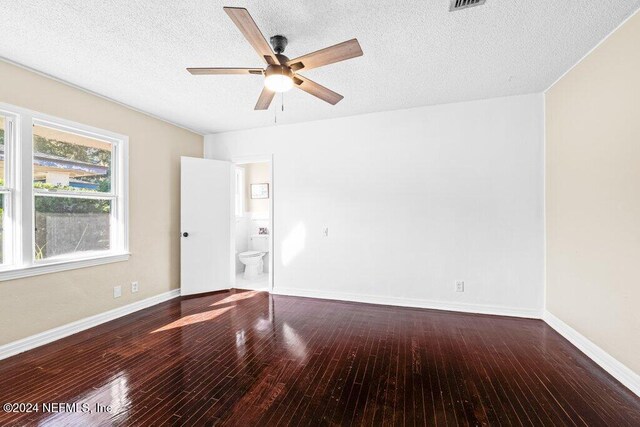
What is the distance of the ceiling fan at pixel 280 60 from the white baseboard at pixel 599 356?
9.76 feet

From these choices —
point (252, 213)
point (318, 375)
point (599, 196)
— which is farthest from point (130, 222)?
point (599, 196)

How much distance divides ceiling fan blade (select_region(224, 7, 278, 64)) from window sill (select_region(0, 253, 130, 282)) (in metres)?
2.91

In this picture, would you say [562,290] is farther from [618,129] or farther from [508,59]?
[508,59]

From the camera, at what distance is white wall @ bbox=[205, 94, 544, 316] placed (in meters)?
3.27

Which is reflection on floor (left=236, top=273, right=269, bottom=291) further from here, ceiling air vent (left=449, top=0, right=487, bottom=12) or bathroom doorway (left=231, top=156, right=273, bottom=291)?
ceiling air vent (left=449, top=0, right=487, bottom=12)

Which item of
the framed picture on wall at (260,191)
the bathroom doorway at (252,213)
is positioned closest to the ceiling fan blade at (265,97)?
the bathroom doorway at (252,213)

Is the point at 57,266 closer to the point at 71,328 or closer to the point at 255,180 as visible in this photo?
the point at 71,328

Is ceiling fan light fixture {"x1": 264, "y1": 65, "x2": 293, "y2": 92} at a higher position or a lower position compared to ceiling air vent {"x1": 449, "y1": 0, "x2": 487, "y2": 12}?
lower

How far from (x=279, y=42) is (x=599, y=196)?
9.49 feet

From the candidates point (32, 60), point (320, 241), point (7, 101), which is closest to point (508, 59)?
point (320, 241)

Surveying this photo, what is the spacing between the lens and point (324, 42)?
7.27ft

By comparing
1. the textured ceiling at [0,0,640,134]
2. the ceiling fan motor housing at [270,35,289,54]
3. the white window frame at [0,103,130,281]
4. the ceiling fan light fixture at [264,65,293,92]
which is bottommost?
the white window frame at [0,103,130,281]

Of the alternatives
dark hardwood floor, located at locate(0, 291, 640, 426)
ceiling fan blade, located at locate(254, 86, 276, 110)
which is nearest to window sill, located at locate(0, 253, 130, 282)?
dark hardwood floor, located at locate(0, 291, 640, 426)

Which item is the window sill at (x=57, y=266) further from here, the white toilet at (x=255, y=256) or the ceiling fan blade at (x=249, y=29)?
the ceiling fan blade at (x=249, y=29)
